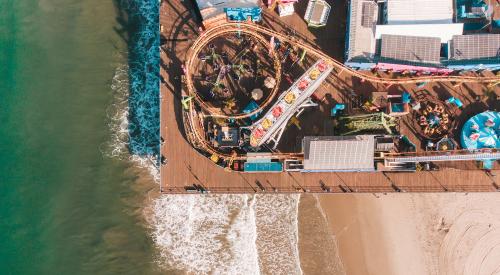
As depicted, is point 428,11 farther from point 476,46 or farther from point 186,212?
point 186,212

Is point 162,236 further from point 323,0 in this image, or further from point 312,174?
point 323,0

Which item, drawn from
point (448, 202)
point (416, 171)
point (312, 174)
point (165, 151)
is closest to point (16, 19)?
point (165, 151)

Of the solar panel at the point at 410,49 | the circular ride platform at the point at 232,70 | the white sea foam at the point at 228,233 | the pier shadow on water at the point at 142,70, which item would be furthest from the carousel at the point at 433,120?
the pier shadow on water at the point at 142,70

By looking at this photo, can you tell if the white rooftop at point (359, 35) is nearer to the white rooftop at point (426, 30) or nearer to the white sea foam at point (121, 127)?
the white rooftop at point (426, 30)

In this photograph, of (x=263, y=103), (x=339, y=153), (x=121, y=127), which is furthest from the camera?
(x=121, y=127)

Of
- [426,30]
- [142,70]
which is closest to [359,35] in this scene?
[426,30]

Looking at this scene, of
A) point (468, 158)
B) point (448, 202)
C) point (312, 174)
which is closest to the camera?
point (468, 158)
